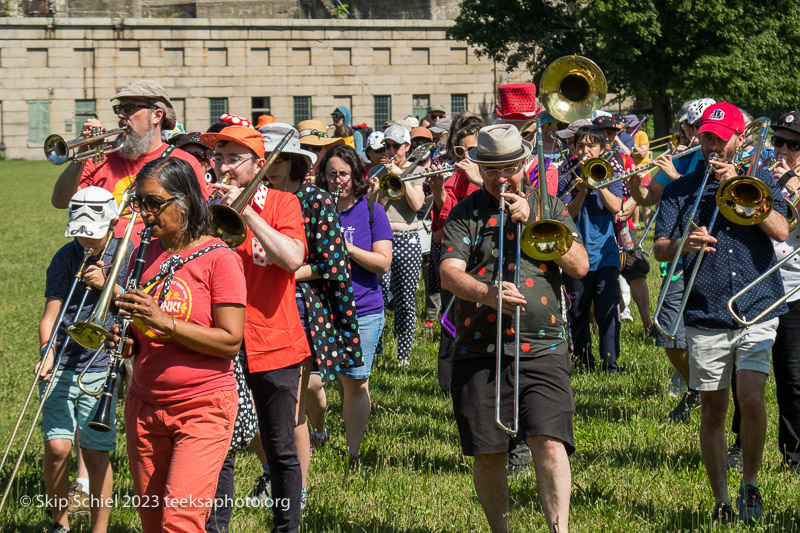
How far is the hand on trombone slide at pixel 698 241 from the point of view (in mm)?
5227

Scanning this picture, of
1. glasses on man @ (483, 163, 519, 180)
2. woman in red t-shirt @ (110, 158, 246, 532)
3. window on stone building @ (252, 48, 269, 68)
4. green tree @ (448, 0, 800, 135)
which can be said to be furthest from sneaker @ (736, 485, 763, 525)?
window on stone building @ (252, 48, 269, 68)

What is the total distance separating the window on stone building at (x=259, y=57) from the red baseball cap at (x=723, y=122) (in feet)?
169

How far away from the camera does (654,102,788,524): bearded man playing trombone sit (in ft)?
17.0

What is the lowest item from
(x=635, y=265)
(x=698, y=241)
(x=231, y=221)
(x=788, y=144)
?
(x=635, y=265)

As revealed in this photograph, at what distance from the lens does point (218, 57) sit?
55.2 metres

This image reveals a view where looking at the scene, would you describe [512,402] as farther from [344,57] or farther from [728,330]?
[344,57]

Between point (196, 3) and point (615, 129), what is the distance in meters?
52.0

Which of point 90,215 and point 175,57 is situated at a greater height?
point 175,57

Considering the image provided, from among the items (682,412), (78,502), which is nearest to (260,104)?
(682,412)

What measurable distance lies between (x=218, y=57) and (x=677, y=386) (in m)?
50.3

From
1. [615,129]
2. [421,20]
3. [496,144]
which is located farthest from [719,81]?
[496,144]

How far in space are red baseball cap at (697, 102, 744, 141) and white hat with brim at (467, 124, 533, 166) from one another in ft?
4.26

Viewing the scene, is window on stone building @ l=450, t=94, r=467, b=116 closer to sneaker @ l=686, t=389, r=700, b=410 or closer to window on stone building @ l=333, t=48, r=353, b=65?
window on stone building @ l=333, t=48, r=353, b=65

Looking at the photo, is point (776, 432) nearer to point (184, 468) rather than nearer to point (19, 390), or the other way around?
point (184, 468)
